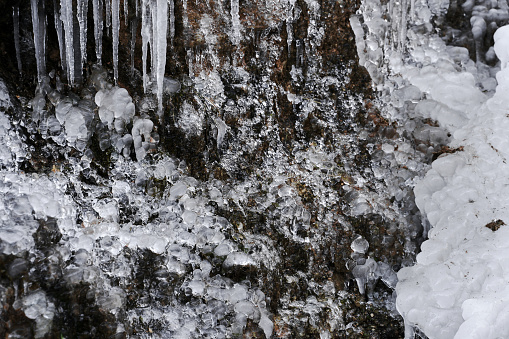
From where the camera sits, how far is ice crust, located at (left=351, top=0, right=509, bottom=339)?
2.07 m

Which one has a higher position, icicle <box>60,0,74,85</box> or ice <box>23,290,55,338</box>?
icicle <box>60,0,74,85</box>

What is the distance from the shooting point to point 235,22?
2.56 metres

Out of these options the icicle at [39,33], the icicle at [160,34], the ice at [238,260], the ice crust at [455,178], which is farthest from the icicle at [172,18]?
the ice at [238,260]

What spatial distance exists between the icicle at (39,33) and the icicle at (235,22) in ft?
3.46

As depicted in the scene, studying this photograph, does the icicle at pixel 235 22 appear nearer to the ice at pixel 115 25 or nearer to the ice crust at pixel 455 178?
the ice at pixel 115 25

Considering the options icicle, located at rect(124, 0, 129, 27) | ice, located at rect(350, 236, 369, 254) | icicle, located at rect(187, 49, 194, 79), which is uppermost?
icicle, located at rect(124, 0, 129, 27)

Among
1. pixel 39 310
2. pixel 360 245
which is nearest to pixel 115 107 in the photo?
pixel 39 310

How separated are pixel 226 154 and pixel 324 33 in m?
1.04

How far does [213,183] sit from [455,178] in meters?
1.45

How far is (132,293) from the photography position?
2.39 meters

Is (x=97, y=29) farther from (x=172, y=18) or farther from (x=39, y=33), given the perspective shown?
(x=172, y=18)

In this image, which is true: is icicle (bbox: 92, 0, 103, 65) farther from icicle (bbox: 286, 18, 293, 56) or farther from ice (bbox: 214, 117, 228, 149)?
icicle (bbox: 286, 18, 293, 56)

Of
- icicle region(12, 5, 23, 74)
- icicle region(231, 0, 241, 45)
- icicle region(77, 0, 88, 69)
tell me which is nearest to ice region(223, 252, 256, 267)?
icicle region(231, 0, 241, 45)

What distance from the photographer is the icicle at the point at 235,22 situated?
97.8 inches
